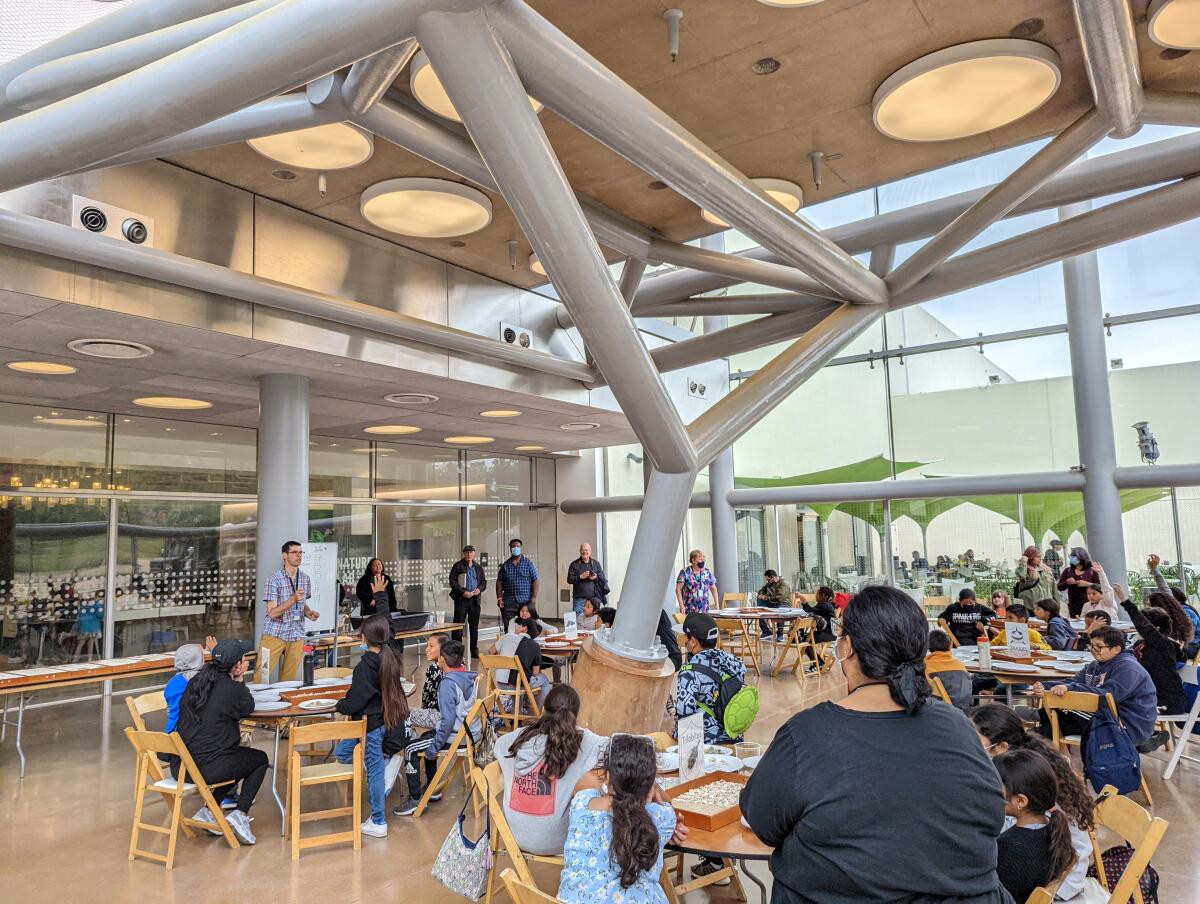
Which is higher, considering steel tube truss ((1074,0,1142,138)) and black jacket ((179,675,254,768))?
steel tube truss ((1074,0,1142,138))

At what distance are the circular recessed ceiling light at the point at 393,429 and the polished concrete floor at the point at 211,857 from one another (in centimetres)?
728

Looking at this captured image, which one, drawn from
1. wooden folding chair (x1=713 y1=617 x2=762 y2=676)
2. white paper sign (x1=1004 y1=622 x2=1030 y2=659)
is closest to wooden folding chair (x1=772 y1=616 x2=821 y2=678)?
wooden folding chair (x1=713 y1=617 x2=762 y2=676)

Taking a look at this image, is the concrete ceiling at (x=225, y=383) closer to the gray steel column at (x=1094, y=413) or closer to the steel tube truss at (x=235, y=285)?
A: the steel tube truss at (x=235, y=285)

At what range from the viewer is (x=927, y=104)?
6051 mm

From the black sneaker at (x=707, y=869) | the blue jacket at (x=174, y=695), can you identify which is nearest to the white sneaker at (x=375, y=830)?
the blue jacket at (x=174, y=695)

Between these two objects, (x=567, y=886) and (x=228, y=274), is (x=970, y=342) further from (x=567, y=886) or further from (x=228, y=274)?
(x=567, y=886)

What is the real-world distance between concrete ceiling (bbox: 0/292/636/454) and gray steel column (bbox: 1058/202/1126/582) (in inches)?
299

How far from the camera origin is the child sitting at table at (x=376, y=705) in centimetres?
593

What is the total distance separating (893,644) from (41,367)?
9924 mm

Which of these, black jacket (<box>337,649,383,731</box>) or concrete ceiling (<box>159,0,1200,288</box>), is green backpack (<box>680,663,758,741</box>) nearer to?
black jacket (<box>337,649,383,731</box>)

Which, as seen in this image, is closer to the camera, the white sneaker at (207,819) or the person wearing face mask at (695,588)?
the white sneaker at (207,819)

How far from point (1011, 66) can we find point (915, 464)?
1130cm

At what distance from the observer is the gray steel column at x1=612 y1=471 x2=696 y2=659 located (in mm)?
6570

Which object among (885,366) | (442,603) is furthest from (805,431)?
(442,603)
